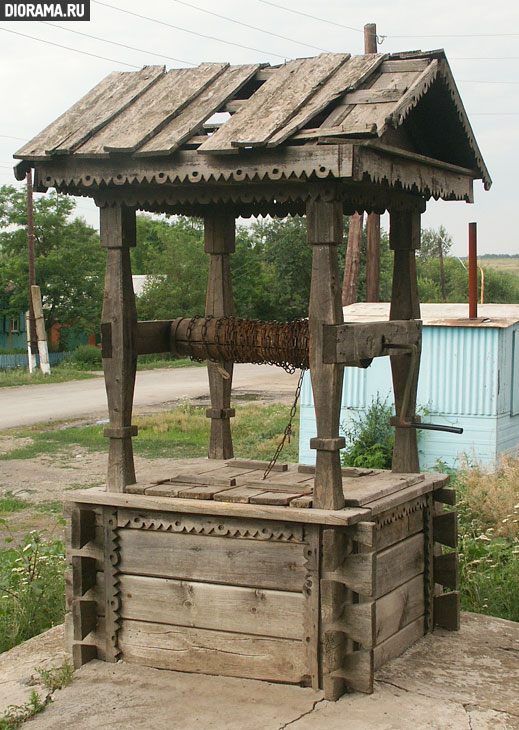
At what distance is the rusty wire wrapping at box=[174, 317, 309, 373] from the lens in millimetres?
4684

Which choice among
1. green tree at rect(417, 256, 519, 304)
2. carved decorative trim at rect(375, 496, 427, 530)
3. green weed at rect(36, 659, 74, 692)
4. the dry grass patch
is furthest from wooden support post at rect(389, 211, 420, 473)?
green tree at rect(417, 256, 519, 304)

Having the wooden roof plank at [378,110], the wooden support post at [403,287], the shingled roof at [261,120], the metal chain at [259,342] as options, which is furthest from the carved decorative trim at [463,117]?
the metal chain at [259,342]

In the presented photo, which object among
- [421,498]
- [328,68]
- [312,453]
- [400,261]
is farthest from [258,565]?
[312,453]

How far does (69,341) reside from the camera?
42000mm

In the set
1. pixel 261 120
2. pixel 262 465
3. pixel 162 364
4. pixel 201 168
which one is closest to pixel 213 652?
pixel 262 465

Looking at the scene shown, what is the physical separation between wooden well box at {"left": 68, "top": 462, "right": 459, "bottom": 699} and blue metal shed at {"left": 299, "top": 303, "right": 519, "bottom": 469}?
20.4 ft

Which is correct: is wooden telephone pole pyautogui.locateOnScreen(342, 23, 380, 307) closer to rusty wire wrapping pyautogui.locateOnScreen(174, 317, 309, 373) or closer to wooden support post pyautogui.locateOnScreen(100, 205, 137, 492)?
rusty wire wrapping pyautogui.locateOnScreen(174, 317, 309, 373)

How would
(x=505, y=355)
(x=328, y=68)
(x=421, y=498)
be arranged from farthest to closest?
(x=505, y=355)
(x=421, y=498)
(x=328, y=68)

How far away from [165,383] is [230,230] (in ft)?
68.9

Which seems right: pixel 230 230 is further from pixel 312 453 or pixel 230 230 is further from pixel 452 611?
pixel 312 453

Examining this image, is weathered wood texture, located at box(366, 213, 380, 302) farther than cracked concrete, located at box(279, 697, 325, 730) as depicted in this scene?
Yes

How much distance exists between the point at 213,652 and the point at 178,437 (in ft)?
38.8

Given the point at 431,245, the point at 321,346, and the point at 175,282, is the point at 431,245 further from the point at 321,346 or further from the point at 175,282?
the point at 321,346

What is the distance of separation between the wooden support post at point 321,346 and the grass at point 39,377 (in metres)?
23.2
